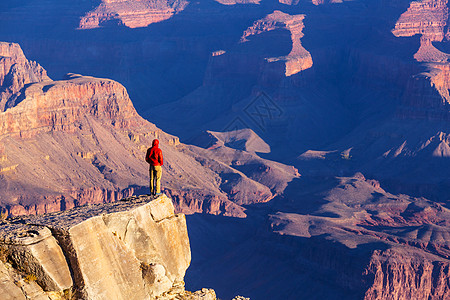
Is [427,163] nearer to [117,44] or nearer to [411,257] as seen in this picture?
[411,257]

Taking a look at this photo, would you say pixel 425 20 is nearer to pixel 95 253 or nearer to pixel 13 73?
pixel 13 73

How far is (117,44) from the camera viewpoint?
479 ft

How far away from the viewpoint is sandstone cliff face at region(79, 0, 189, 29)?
153 meters

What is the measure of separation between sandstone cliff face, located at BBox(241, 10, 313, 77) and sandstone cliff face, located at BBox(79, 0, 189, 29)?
93.9ft

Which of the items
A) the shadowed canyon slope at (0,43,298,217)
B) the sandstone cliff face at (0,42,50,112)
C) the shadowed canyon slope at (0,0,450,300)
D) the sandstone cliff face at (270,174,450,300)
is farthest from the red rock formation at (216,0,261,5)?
the sandstone cliff face at (270,174,450,300)

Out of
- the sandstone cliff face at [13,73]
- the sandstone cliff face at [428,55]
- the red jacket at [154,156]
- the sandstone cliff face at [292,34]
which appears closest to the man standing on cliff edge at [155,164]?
the red jacket at [154,156]

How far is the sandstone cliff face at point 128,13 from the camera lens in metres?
153

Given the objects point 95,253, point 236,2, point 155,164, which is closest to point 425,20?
point 236,2

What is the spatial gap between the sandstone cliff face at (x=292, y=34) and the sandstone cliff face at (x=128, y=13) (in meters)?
28.6

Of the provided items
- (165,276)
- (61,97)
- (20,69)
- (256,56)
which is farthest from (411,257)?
(256,56)

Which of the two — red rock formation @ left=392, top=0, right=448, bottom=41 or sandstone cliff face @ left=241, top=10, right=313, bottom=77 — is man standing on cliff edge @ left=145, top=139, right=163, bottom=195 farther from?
red rock formation @ left=392, top=0, right=448, bottom=41

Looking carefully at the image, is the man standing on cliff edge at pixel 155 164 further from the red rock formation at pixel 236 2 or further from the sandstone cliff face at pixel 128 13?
the red rock formation at pixel 236 2

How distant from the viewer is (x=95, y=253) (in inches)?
653

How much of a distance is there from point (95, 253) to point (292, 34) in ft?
364
